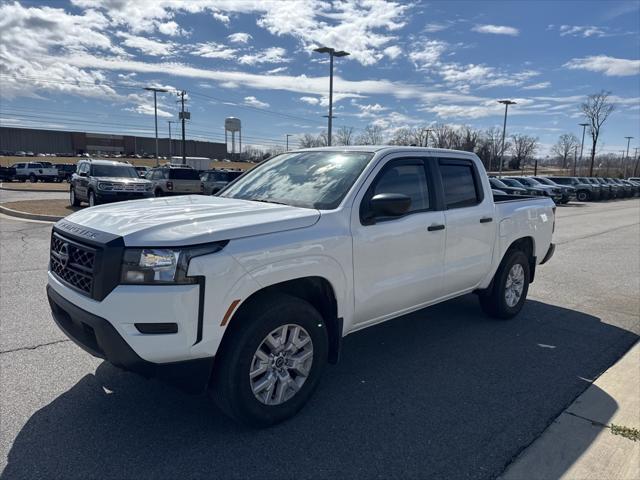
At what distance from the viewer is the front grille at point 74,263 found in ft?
9.47

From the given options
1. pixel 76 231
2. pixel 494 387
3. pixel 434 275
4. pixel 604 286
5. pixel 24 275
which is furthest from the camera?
pixel 604 286

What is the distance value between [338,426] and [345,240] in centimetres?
129

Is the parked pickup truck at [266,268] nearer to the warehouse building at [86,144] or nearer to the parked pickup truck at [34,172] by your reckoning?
the parked pickup truck at [34,172]

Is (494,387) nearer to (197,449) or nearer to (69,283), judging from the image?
(197,449)

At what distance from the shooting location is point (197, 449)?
2914 mm

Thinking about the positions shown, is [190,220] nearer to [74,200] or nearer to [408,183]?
[408,183]

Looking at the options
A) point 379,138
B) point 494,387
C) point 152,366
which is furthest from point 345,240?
point 379,138

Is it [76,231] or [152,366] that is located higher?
[76,231]

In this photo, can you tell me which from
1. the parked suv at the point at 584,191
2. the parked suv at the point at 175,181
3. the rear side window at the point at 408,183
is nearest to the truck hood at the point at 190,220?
the rear side window at the point at 408,183

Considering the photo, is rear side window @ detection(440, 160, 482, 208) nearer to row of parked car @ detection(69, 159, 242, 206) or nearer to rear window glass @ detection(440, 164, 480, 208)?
rear window glass @ detection(440, 164, 480, 208)

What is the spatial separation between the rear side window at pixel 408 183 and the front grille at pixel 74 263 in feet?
6.94

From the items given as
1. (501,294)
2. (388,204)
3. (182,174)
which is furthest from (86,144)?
(388,204)

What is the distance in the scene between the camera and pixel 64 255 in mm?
3162

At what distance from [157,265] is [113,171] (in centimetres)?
1570
